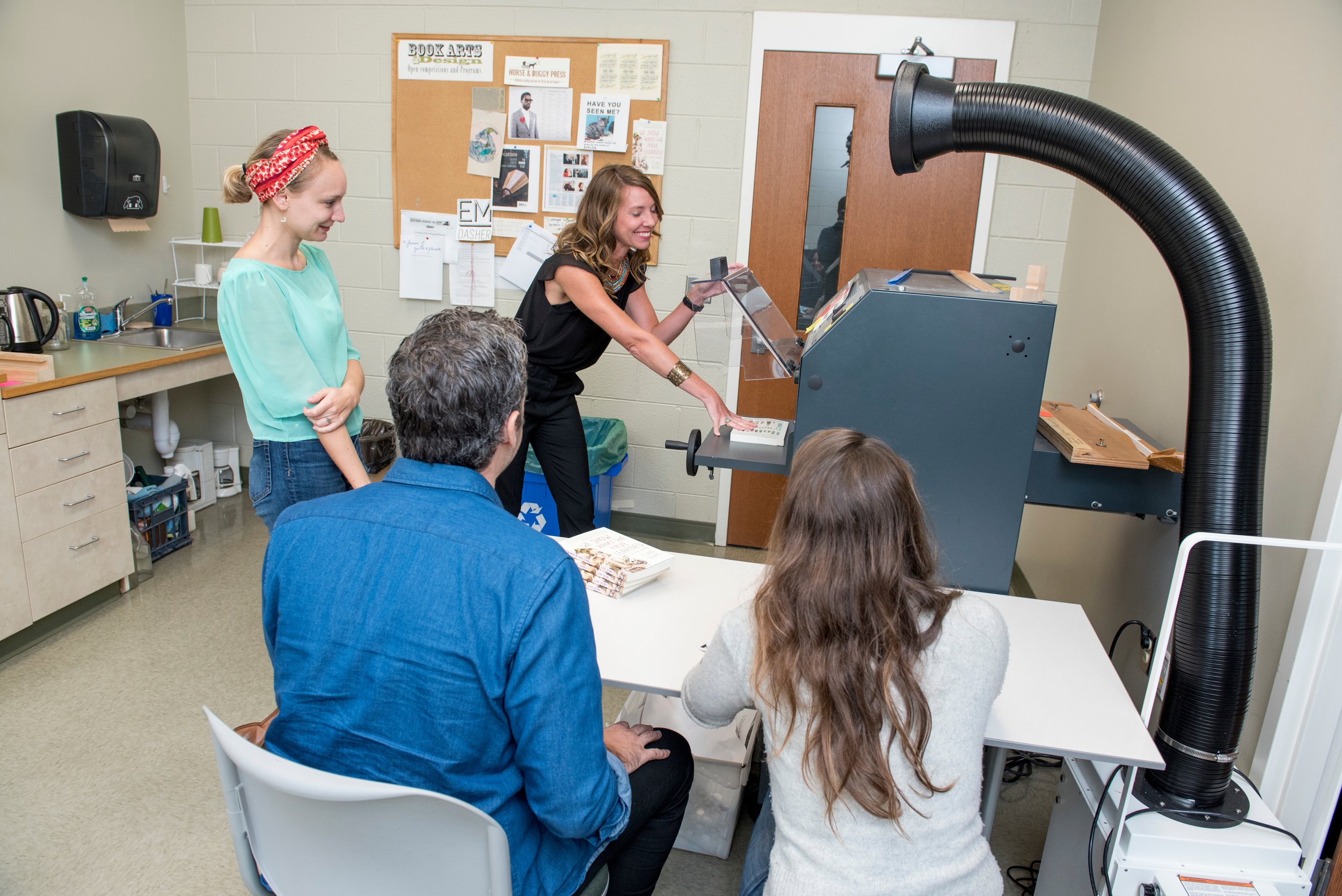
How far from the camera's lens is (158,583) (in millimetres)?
3223

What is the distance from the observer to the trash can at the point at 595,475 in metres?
3.42

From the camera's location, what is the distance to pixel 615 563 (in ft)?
5.85

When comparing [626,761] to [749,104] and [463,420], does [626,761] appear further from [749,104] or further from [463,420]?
[749,104]

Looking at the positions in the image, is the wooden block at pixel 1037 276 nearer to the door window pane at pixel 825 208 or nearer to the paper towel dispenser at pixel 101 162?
the door window pane at pixel 825 208

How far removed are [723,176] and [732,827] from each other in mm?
2445

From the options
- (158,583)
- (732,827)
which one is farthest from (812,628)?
(158,583)

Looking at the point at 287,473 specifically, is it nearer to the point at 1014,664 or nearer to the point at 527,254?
the point at 1014,664

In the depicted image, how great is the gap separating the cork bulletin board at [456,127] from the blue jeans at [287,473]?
192 cm

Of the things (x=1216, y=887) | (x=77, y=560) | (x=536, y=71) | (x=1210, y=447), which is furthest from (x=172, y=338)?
(x=1216, y=887)

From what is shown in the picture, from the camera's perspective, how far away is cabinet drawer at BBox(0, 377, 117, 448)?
2.59 meters

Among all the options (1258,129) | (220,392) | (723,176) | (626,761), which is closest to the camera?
(626,761)

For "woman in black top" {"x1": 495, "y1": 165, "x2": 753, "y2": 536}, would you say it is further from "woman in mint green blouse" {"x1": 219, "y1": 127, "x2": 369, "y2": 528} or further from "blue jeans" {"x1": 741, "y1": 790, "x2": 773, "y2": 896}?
"blue jeans" {"x1": 741, "y1": 790, "x2": 773, "y2": 896}

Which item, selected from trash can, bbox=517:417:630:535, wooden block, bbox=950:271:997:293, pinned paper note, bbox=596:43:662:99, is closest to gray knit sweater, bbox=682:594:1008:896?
wooden block, bbox=950:271:997:293

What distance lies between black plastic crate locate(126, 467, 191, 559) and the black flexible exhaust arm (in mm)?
3281
